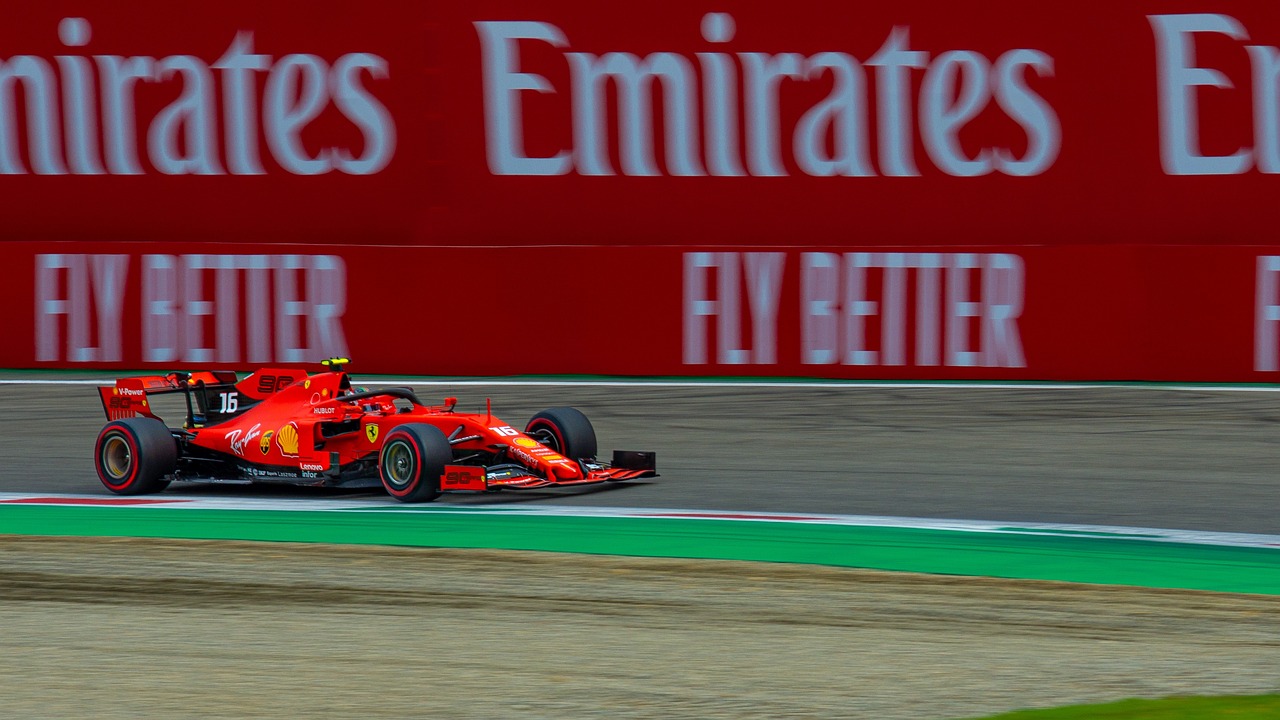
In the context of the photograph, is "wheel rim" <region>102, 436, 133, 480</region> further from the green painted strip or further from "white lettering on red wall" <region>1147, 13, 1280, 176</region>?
"white lettering on red wall" <region>1147, 13, 1280, 176</region>

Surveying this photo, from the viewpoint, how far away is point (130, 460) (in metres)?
10.6

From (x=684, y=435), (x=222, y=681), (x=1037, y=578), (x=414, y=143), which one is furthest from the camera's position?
(x=414, y=143)

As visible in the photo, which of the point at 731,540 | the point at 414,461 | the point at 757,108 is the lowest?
the point at 731,540

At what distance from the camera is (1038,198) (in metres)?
16.3

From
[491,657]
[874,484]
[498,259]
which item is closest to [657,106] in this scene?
[498,259]

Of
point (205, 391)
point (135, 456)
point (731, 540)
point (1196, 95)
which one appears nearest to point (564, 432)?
point (731, 540)

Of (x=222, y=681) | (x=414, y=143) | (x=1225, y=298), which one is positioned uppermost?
(x=414, y=143)

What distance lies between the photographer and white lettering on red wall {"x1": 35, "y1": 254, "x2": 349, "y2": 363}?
1664 centimetres

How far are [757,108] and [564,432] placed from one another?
22.9 feet

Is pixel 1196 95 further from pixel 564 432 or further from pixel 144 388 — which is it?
pixel 144 388

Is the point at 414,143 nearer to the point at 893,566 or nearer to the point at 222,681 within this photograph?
the point at 893,566

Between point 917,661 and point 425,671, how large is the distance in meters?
1.64

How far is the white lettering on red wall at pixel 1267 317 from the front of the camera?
1486cm

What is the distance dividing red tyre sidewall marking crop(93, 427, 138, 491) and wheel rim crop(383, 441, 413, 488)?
1.50 m
